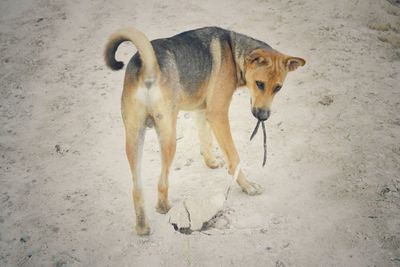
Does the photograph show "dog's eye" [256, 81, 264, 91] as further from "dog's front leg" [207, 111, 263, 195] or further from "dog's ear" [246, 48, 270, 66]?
"dog's front leg" [207, 111, 263, 195]

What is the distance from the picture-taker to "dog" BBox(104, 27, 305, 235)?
3613 mm

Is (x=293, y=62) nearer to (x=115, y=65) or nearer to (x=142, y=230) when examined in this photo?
(x=115, y=65)

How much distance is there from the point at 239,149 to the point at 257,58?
179cm

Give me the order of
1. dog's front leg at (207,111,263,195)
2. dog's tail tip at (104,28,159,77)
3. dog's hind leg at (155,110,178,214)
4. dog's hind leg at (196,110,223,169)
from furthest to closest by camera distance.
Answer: dog's hind leg at (196,110,223,169) → dog's front leg at (207,111,263,195) → dog's hind leg at (155,110,178,214) → dog's tail tip at (104,28,159,77)

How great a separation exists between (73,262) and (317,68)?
5670 millimetres

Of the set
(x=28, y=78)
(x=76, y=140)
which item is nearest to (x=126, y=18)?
(x=28, y=78)

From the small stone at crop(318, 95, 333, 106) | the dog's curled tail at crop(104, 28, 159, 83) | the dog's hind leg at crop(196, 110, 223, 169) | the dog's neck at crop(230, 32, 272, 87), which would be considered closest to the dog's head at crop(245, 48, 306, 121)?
the dog's neck at crop(230, 32, 272, 87)

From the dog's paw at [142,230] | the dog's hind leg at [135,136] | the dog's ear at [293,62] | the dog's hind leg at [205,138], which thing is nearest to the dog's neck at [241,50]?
the dog's ear at [293,62]

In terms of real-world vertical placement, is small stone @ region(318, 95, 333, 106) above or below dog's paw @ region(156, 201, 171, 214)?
above

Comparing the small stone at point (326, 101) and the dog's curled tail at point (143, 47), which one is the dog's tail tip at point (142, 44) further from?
the small stone at point (326, 101)

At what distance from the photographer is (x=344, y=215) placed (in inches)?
165

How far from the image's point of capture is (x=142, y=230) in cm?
409

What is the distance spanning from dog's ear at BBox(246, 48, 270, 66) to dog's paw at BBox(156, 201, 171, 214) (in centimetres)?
207

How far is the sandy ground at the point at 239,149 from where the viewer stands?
3.97 m
